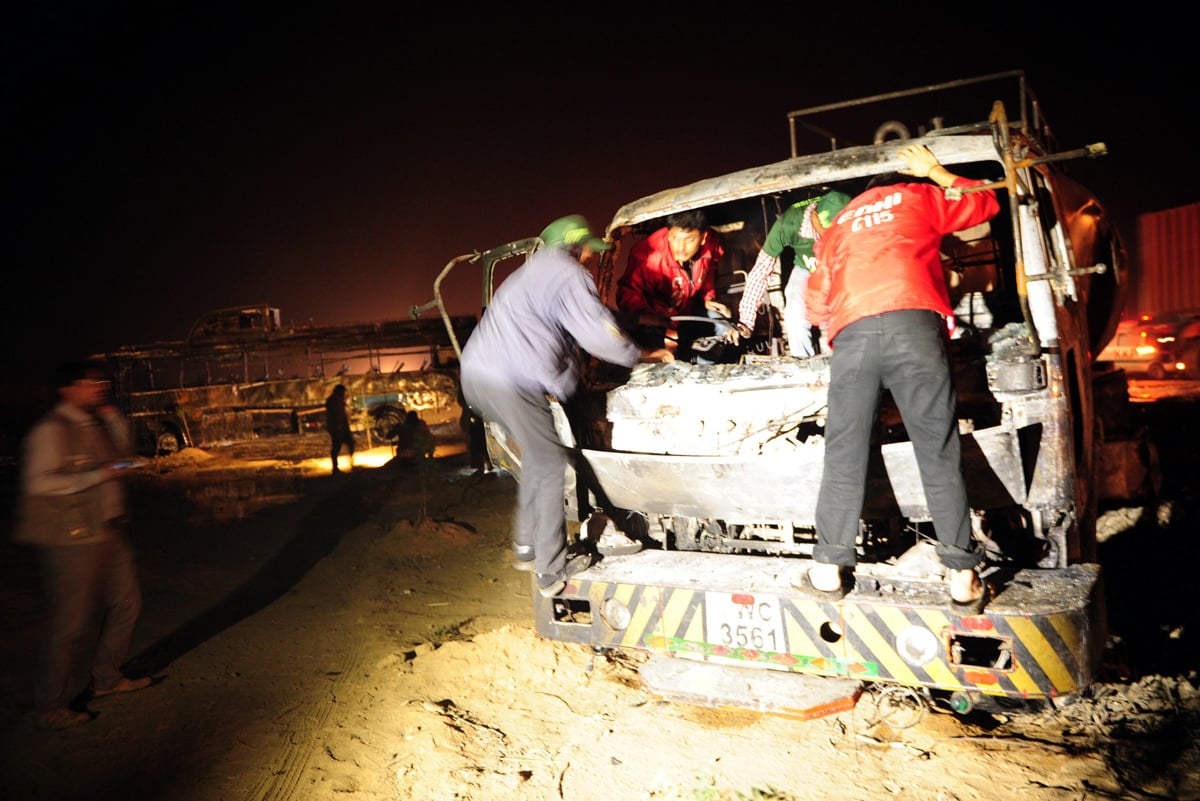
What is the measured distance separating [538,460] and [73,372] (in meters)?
2.44

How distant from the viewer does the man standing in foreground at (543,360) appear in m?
2.77

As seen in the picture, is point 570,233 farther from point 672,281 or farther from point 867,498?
point 867,498

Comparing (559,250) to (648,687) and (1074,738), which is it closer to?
(648,687)

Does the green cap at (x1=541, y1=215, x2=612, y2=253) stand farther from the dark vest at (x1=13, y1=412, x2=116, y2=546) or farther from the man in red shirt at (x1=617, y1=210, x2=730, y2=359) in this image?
the dark vest at (x1=13, y1=412, x2=116, y2=546)

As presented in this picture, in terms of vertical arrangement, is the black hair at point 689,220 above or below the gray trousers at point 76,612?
above

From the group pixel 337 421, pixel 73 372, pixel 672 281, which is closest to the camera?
pixel 73 372

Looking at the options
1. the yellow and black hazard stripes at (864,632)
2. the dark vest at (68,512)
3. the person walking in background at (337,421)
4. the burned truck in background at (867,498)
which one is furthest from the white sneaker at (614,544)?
the person walking in background at (337,421)

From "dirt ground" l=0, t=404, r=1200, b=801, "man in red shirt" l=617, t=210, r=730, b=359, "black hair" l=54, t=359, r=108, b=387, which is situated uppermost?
"man in red shirt" l=617, t=210, r=730, b=359

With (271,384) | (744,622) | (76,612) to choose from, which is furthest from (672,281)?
(271,384)

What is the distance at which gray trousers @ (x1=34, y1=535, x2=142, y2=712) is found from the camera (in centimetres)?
305

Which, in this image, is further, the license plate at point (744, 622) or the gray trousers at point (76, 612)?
the gray trousers at point (76, 612)

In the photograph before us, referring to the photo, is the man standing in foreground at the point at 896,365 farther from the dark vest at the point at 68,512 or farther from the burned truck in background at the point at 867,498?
the dark vest at the point at 68,512

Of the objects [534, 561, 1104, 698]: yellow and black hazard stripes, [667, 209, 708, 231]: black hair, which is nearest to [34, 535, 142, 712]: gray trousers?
[534, 561, 1104, 698]: yellow and black hazard stripes

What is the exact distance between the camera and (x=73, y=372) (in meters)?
3.17
